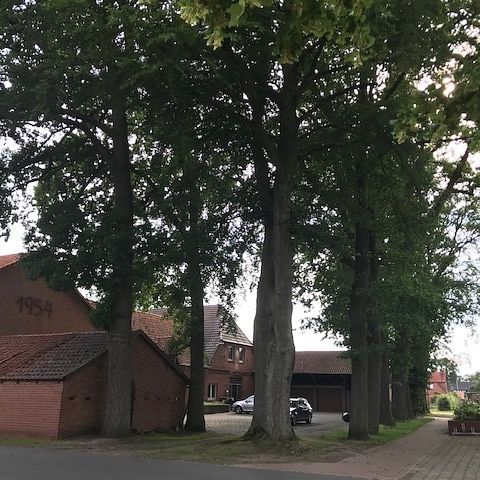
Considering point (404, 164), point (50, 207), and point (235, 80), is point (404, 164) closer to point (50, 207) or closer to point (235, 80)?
point (235, 80)

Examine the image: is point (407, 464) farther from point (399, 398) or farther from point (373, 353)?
point (399, 398)

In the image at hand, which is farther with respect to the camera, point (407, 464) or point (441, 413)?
point (441, 413)

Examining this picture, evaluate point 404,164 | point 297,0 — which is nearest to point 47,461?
point 297,0

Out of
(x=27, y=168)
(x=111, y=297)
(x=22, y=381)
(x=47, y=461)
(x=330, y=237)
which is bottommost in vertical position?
(x=47, y=461)

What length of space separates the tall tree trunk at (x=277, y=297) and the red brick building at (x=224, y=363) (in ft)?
82.9

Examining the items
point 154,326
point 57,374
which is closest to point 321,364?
point 154,326

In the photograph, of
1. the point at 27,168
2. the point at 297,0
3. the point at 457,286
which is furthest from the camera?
the point at 457,286

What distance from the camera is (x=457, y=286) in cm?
3359

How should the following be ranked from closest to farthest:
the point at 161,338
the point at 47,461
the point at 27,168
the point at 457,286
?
the point at 47,461 → the point at 27,168 → the point at 457,286 → the point at 161,338

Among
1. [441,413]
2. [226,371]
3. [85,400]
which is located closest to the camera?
[85,400]

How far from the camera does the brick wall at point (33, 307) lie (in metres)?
30.2

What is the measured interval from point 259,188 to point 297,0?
13363 mm

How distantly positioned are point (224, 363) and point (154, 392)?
22.4m

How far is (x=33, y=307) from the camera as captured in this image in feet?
104
